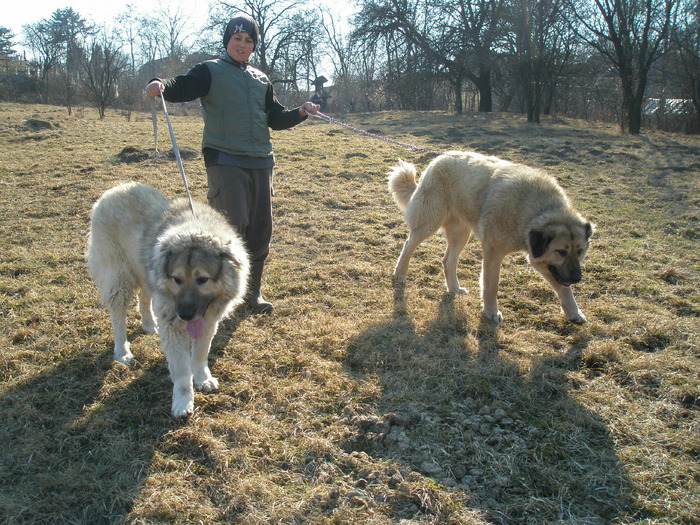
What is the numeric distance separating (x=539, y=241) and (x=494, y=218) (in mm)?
533

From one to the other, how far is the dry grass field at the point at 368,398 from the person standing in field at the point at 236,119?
1079 mm

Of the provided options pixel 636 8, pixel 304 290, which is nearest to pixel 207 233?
pixel 304 290

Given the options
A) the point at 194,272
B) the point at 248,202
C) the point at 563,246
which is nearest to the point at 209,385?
the point at 194,272

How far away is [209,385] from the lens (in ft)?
10.2

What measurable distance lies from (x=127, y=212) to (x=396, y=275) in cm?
286

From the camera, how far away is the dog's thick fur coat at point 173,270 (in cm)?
280

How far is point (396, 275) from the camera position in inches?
204

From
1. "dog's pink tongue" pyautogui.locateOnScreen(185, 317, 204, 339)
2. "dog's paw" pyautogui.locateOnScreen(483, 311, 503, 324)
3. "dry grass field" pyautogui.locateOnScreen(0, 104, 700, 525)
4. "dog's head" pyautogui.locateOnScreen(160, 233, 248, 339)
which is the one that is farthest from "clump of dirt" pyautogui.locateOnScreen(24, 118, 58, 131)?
"dog's paw" pyautogui.locateOnScreen(483, 311, 503, 324)

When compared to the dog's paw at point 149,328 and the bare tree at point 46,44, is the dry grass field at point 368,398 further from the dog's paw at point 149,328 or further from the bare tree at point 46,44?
the bare tree at point 46,44

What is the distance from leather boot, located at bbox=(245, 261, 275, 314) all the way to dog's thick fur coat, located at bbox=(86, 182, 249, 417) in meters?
0.98

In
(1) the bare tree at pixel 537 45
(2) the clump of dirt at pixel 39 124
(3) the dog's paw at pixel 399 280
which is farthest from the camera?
(1) the bare tree at pixel 537 45

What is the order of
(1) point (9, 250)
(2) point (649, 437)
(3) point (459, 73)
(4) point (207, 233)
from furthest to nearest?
1. (3) point (459, 73)
2. (1) point (9, 250)
3. (4) point (207, 233)
4. (2) point (649, 437)

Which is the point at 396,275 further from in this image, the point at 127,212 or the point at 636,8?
the point at 636,8

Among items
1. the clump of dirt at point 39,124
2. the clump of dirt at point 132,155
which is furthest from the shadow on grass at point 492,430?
the clump of dirt at point 39,124
